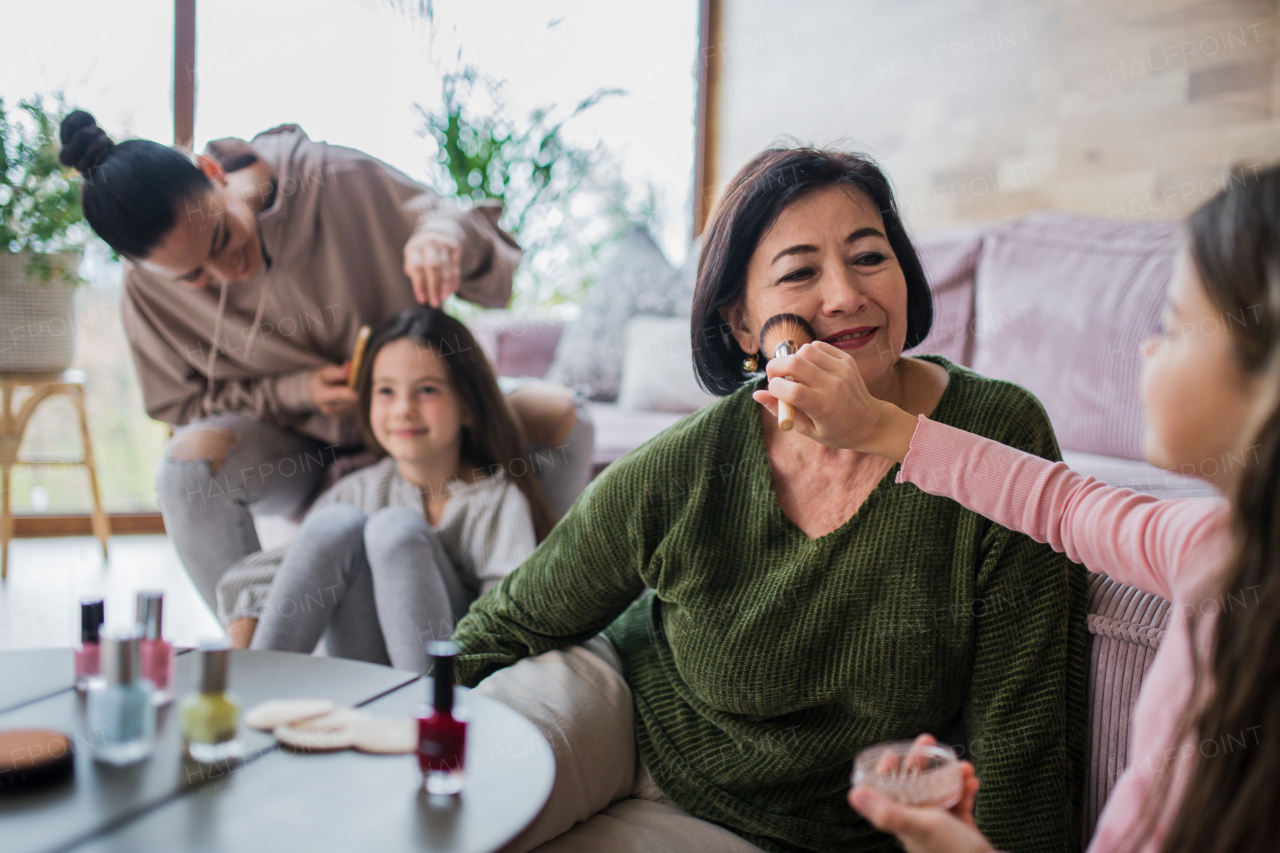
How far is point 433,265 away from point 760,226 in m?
0.83

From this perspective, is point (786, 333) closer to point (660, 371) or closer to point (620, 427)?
point (620, 427)

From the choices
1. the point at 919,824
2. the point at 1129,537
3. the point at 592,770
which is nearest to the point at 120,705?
the point at 592,770

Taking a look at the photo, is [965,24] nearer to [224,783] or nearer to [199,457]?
[199,457]

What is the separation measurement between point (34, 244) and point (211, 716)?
276 centimetres

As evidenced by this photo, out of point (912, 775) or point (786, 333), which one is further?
point (786, 333)

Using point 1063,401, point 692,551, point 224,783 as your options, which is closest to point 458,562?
point 692,551

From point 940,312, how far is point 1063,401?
48 cm

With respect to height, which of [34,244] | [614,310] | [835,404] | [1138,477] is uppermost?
[34,244]

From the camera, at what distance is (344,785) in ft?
2.39

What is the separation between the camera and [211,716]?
2.55ft

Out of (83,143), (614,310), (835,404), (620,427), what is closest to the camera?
(835,404)

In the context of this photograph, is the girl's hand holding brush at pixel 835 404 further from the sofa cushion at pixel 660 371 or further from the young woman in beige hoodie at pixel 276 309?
the sofa cushion at pixel 660 371

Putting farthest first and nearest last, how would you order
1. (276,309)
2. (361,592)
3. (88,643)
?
(276,309), (361,592), (88,643)

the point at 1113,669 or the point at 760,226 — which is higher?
the point at 760,226
